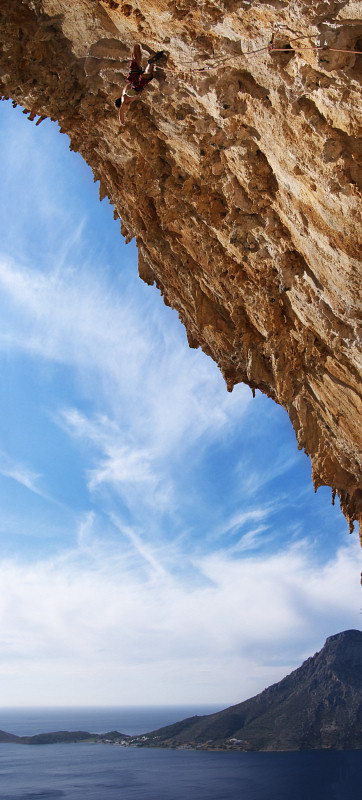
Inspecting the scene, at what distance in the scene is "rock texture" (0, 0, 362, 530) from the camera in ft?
13.0

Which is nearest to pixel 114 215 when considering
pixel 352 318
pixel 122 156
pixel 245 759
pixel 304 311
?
pixel 122 156

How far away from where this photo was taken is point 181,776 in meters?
44.9

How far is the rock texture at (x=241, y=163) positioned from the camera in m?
3.97

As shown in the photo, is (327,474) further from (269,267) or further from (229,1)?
(229,1)

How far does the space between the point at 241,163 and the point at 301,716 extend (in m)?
68.5

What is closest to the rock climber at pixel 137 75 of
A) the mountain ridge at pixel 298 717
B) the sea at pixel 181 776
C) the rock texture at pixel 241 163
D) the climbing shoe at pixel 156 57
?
the climbing shoe at pixel 156 57

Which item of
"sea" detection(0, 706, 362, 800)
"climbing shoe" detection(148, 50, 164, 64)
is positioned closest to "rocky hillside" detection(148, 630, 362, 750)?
"sea" detection(0, 706, 362, 800)

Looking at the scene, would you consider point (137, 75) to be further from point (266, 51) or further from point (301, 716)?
point (301, 716)

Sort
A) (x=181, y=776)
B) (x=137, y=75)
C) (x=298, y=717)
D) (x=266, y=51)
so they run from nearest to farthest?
(x=266, y=51) → (x=137, y=75) → (x=181, y=776) → (x=298, y=717)

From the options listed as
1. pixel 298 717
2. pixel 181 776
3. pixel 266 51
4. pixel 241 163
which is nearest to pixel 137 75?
pixel 241 163

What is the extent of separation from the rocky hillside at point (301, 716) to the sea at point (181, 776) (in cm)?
287

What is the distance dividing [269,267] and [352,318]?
Answer: 1.70m

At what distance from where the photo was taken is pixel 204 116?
561cm

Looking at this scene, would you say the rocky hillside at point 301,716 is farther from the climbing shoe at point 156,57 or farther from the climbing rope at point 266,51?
the climbing shoe at point 156,57
